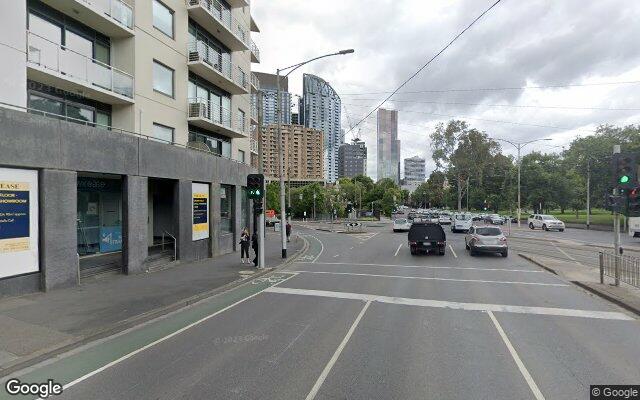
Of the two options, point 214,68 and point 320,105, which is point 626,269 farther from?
point 320,105

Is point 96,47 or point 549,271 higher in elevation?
point 96,47

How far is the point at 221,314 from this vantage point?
9.28 m

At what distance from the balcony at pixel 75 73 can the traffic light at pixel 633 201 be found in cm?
1699

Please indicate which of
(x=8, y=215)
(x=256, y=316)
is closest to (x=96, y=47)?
(x=8, y=215)

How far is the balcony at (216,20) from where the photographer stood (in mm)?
20109

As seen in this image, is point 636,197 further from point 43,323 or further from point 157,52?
point 157,52

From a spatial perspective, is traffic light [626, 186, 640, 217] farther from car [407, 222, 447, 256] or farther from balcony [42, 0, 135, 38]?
balcony [42, 0, 135, 38]

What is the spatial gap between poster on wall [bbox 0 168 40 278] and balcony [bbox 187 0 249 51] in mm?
12630

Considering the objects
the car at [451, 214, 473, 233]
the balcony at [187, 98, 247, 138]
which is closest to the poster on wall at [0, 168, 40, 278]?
the balcony at [187, 98, 247, 138]

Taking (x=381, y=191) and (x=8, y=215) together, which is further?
(x=381, y=191)

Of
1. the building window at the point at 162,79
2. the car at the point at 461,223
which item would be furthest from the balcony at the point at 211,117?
the car at the point at 461,223

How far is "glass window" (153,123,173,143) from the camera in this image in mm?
18156

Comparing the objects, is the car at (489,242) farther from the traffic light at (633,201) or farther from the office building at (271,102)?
the office building at (271,102)

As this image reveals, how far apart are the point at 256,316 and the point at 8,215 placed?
22.5 ft
